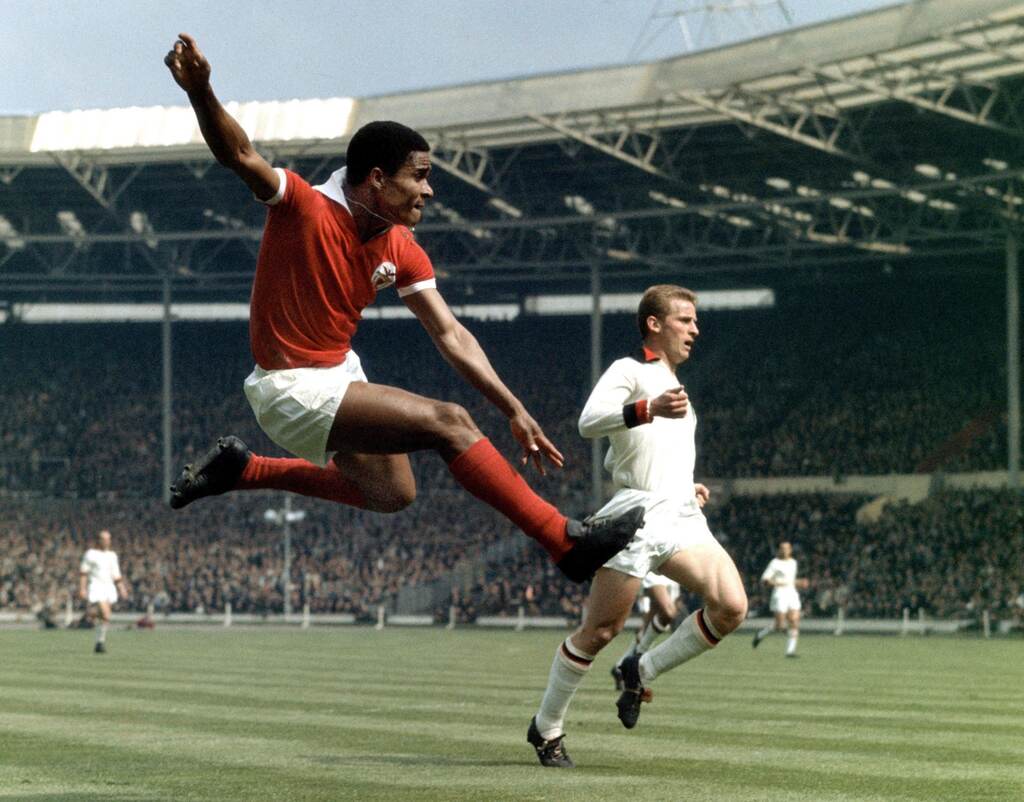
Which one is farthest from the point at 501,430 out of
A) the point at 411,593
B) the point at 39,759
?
the point at 39,759

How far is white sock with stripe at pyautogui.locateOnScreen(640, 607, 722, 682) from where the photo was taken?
10.4 meters

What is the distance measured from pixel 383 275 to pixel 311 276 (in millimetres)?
412

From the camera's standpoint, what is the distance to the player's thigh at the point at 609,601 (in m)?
9.59

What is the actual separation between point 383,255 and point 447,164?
3814 centimetres

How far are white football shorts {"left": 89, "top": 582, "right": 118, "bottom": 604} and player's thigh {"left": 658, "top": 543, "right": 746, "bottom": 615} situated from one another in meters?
20.3

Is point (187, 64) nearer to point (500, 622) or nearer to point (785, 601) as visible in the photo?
point (785, 601)

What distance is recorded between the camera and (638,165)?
143 feet

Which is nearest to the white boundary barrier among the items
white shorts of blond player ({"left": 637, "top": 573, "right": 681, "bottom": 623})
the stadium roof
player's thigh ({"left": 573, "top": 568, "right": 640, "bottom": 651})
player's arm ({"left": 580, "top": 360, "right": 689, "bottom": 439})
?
the stadium roof

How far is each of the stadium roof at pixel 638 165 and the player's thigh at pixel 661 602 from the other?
2052 cm

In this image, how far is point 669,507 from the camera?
33.4ft

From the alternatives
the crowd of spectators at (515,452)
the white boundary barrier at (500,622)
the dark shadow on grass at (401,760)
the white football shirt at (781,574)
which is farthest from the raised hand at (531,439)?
the crowd of spectators at (515,452)

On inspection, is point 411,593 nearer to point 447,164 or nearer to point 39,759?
point 447,164

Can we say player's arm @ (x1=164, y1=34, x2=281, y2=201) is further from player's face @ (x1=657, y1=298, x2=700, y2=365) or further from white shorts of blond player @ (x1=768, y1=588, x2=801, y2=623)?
white shorts of blond player @ (x1=768, y1=588, x2=801, y2=623)

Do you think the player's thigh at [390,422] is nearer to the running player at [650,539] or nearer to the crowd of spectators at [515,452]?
the running player at [650,539]
